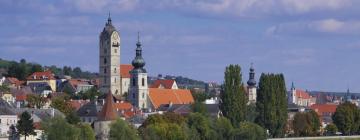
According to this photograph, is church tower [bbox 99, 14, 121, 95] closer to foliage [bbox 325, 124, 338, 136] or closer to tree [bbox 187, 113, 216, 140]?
foliage [bbox 325, 124, 338, 136]

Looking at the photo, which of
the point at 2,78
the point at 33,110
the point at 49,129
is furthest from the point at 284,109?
the point at 2,78

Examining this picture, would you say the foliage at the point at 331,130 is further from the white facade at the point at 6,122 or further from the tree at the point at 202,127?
the white facade at the point at 6,122

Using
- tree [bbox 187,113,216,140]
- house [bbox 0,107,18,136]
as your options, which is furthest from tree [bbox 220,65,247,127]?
house [bbox 0,107,18,136]

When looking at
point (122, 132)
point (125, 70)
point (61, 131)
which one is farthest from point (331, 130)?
point (61, 131)

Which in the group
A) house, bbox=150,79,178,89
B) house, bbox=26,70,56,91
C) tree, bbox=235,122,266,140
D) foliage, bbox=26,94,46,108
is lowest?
tree, bbox=235,122,266,140

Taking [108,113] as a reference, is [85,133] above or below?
below

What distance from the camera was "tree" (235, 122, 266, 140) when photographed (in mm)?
84250

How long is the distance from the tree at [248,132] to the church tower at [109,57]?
4617 cm

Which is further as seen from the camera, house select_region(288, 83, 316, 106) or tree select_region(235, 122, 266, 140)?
house select_region(288, 83, 316, 106)

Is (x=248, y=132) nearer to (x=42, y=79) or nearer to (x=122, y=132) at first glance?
(x=122, y=132)

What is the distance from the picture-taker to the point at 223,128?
273 ft

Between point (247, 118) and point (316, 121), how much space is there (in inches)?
Answer: 645

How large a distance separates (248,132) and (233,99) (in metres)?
4.69

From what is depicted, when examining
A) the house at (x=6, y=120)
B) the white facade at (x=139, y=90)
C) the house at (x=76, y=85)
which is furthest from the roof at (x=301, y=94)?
the house at (x=6, y=120)
